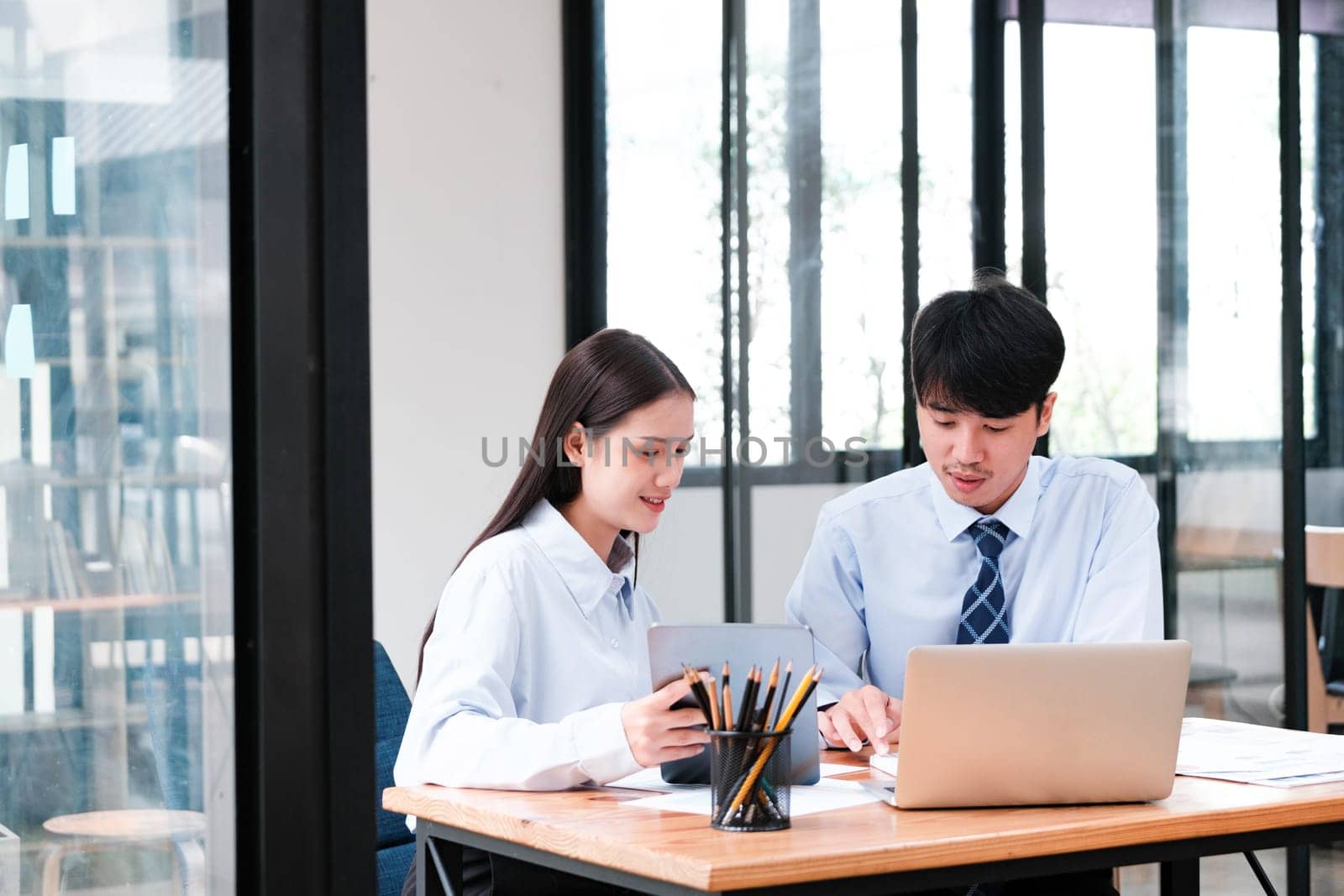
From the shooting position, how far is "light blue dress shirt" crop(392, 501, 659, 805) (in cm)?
178

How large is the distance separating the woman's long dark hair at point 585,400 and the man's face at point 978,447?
1.32 ft

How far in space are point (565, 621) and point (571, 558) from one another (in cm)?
9

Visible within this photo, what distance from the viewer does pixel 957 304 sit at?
236 cm

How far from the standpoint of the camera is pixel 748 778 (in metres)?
1.52

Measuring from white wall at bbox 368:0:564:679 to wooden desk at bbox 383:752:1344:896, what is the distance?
279 cm

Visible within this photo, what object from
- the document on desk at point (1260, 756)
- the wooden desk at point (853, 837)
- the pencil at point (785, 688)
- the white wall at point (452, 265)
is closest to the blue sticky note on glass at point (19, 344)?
the wooden desk at point (853, 837)

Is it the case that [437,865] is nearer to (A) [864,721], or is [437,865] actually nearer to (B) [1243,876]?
(A) [864,721]

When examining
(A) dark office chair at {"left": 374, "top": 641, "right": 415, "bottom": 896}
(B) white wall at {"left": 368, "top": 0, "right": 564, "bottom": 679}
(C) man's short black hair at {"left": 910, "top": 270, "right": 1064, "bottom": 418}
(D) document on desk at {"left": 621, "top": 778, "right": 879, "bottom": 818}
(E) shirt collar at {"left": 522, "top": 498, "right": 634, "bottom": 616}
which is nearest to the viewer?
(D) document on desk at {"left": 621, "top": 778, "right": 879, "bottom": 818}

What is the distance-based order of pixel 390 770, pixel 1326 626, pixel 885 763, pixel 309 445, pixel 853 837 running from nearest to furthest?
1. pixel 309 445
2. pixel 853 837
3. pixel 885 763
4. pixel 390 770
5. pixel 1326 626

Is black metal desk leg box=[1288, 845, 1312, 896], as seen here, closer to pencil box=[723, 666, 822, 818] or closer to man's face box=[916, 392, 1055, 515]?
man's face box=[916, 392, 1055, 515]

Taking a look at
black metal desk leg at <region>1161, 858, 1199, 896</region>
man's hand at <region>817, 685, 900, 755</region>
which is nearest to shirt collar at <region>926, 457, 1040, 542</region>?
man's hand at <region>817, 685, 900, 755</region>
